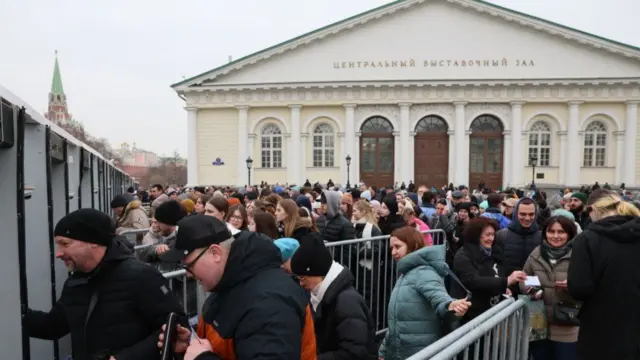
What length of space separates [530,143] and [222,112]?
71.5 ft

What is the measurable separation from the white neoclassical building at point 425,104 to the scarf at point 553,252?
2814 centimetres

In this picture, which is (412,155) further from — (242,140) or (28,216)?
(28,216)

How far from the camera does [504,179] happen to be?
31.6 meters

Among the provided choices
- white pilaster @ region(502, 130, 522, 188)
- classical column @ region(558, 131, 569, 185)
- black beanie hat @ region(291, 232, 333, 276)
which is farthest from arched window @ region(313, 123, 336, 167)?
black beanie hat @ region(291, 232, 333, 276)

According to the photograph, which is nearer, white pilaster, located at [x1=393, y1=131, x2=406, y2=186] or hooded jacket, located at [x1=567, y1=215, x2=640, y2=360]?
hooded jacket, located at [x1=567, y1=215, x2=640, y2=360]

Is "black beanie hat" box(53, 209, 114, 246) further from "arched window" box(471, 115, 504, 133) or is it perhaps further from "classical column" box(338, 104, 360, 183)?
"arched window" box(471, 115, 504, 133)

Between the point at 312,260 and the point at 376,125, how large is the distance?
30.5 metres

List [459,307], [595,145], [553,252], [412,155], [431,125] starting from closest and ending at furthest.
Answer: [459,307], [553,252], [595,145], [412,155], [431,125]

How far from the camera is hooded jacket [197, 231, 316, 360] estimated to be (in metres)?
1.81

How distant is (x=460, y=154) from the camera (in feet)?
104

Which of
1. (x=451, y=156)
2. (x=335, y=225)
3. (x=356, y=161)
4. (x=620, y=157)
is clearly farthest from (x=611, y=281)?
(x=620, y=157)

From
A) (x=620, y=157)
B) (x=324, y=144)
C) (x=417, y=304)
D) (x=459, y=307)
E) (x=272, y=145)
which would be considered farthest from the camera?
(x=272, y=145)

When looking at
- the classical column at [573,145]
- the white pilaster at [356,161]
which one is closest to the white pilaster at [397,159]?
the white pilaster at [356,161]

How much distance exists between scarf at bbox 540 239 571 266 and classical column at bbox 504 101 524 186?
95.5 feet
